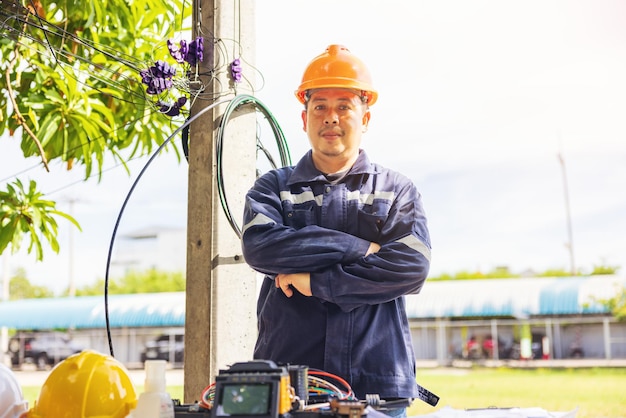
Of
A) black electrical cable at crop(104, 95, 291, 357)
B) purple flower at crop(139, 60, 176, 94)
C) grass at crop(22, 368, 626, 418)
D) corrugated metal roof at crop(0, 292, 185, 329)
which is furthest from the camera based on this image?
corrugated metal roof at crop(0, 292, 185, 329)

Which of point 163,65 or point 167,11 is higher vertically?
point 167,11

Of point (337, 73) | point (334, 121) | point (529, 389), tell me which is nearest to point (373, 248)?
point (334, 121)

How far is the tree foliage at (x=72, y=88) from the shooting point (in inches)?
171

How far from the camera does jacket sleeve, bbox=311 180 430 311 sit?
194 cm

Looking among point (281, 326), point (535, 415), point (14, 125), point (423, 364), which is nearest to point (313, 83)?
point (281, 326)

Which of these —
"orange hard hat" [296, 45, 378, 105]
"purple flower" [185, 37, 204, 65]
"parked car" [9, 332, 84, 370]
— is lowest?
"parked car" [9, 332, 84, 370]

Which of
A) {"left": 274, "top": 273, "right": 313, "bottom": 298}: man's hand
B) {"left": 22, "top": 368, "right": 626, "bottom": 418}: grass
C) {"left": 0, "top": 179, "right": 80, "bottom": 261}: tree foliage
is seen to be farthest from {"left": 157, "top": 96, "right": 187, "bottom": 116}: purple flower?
{"left": 22, "top": 368, "right": 626, "bottom": 418}: grass

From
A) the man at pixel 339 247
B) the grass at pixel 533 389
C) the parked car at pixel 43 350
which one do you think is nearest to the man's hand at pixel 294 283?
the man at pixel 339 247

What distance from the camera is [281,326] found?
6.82 ft

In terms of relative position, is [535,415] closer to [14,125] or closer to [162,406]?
[162,406]

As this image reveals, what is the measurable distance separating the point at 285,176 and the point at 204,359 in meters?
1.15

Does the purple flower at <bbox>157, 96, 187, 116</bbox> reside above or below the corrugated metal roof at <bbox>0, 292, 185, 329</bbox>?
above

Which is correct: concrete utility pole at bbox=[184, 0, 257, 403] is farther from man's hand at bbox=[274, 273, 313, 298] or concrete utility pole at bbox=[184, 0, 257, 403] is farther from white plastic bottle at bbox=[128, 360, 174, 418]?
white plastic bottle at bbox=[128, 360, 174, 418]

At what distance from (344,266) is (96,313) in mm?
26631
